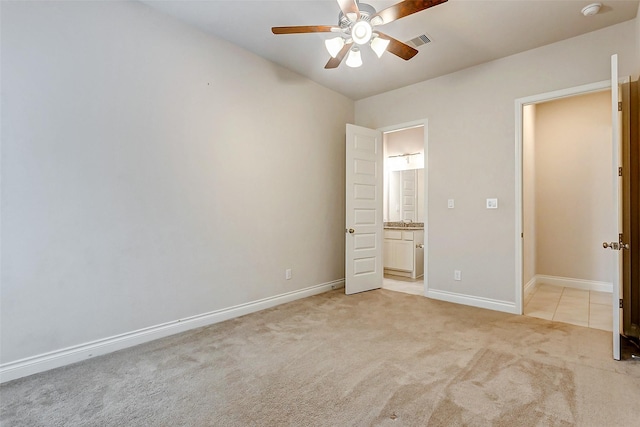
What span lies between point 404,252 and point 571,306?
228cm

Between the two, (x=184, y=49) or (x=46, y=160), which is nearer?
(x=46, y=160)

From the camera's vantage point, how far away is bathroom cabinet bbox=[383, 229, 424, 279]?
17.1 feet

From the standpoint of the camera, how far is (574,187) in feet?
14.9

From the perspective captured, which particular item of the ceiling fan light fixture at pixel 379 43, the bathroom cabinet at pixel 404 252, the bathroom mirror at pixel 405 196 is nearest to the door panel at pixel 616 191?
the ceiling fan light fixture at pixel 379 43

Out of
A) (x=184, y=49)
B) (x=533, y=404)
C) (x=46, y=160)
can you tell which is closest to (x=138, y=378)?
(x=46, y=160)

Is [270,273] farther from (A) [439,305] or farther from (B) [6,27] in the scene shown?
(B) [6,27]

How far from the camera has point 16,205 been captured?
6.80 ft

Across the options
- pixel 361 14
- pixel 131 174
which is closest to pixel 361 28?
pixel 361 14

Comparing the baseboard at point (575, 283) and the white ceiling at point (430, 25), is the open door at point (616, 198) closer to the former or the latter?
the white ceiling at point (430, 25)

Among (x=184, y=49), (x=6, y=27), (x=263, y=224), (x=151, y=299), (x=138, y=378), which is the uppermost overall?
(x=184, y=49)

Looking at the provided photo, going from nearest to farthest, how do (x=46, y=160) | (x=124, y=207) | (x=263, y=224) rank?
1. (x=46, y=160)
2. (x=124, y=207)
3. (x=263, y=224)

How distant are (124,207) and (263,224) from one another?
1.41 m

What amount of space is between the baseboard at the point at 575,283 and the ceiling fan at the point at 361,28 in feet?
13.8

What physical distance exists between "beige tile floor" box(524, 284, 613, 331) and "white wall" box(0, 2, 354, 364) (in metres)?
2.96
